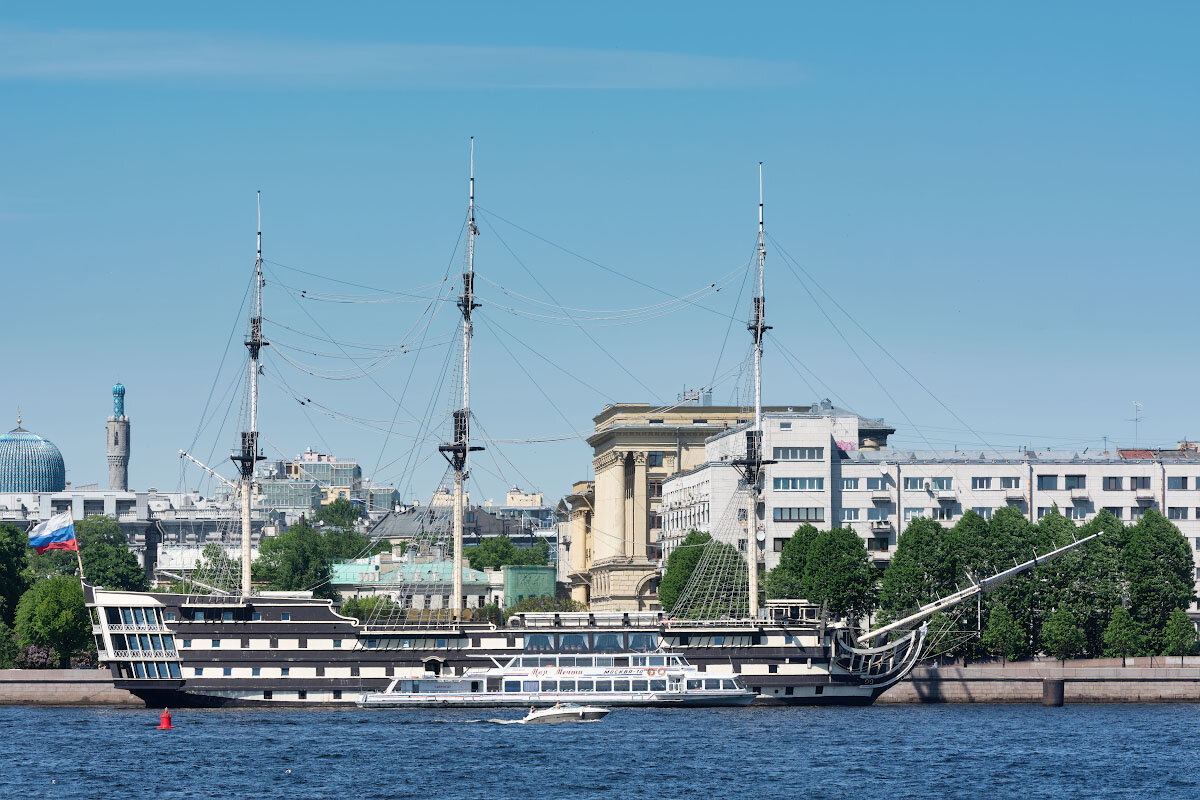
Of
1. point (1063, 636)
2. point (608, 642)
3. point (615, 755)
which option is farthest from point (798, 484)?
point (615, 755)

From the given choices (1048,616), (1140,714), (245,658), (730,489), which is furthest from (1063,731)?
(730,489)

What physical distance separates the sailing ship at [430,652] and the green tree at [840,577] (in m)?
18.2

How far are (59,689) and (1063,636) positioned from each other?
67.1 metres

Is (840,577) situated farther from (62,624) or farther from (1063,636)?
(62,624)

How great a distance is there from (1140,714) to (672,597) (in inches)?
2167

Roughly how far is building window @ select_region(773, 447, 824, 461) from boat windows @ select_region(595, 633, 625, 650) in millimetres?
50119

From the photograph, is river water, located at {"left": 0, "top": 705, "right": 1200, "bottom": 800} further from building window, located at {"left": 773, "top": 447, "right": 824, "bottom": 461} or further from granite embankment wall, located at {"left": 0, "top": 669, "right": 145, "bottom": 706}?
building window, located at {"left": 773, "top": 447, "right": 824, "bottom": 461}

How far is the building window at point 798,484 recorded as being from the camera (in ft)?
534

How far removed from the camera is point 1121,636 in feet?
429

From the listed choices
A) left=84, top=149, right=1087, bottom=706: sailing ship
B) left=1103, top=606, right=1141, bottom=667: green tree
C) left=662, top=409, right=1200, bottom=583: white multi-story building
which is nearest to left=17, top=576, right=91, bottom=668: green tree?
left=84, top=149, right=1087, bottom=706: sailing ship

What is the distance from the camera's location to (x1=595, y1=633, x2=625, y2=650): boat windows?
115688 mm

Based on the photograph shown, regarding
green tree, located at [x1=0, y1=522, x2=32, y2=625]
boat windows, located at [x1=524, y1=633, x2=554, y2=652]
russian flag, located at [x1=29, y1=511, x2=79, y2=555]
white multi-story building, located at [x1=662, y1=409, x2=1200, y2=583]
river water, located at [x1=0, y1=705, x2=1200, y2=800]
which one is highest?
white multi-story building, located at [x1=662, y1=409, x2=1200, y2=583]

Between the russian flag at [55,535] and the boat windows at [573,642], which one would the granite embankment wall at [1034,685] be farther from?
the russian flag at [55,535]

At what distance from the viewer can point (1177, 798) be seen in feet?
246
